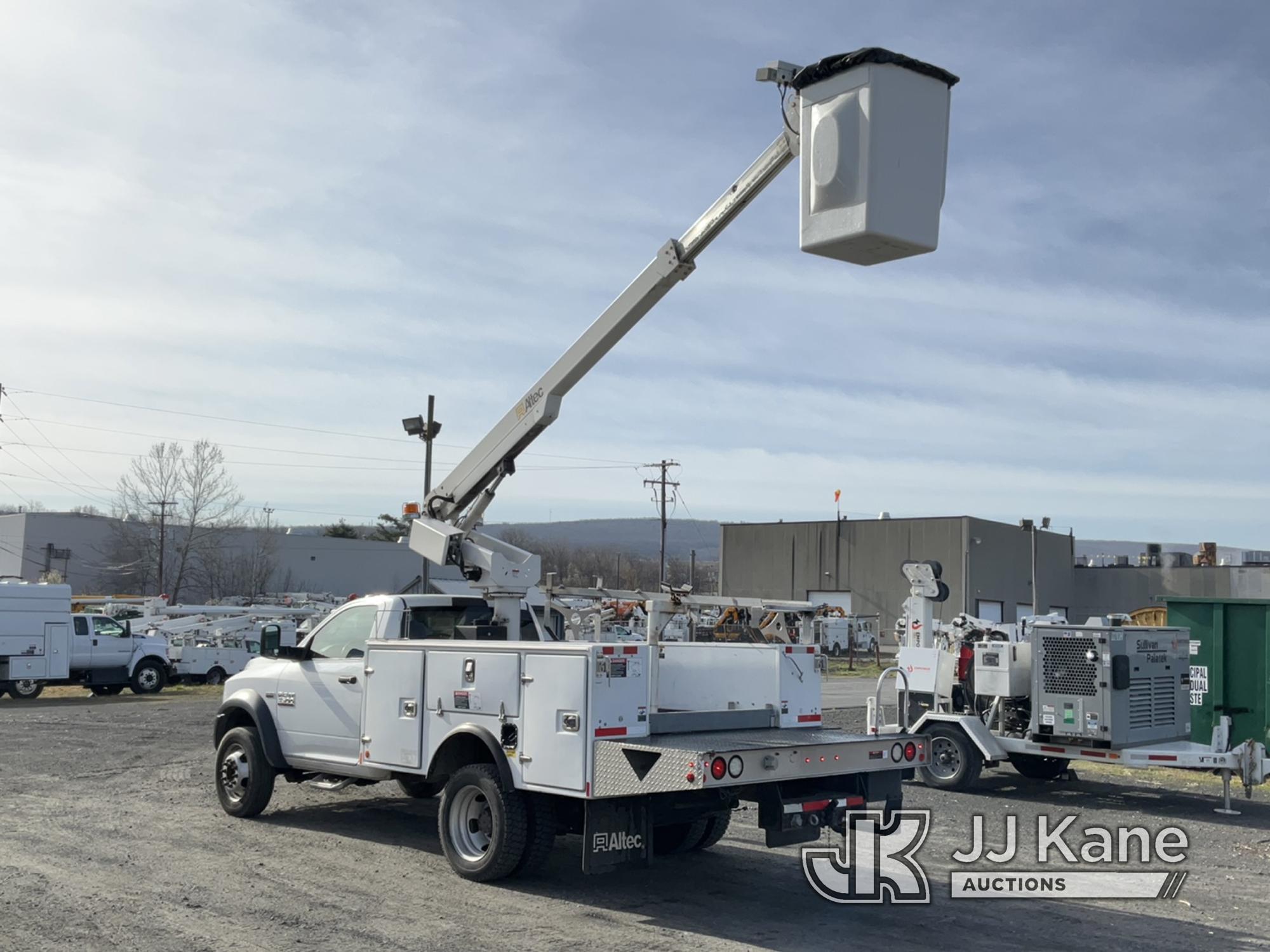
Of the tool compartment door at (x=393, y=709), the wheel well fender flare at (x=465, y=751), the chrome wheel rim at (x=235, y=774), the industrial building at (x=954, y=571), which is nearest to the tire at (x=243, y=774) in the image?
the chrome wheel rim at (x=235, y=774)

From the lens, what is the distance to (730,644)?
31.1 feet

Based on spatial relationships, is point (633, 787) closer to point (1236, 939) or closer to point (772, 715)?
point (772, 715)

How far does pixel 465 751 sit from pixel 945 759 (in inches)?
292

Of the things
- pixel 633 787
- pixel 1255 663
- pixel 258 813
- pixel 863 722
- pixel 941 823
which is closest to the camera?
pixel 633 787

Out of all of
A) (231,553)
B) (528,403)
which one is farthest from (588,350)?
(231,553)

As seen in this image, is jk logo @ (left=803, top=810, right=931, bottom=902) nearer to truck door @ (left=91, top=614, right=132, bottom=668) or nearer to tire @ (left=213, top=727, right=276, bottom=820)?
tire @ (left=213, top=727, right=276, bottom=820)

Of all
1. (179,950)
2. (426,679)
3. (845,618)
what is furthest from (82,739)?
(845,618)

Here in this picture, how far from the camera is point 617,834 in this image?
7.79 m

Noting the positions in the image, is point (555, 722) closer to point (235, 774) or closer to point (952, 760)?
point (235, 774)

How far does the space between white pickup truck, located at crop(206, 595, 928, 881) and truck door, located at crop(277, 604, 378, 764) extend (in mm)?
18

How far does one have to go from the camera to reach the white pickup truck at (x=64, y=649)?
27.0 m

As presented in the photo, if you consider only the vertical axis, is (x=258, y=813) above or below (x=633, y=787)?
below

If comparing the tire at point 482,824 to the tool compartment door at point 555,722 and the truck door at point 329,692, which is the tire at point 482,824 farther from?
the truck door at point 329,692

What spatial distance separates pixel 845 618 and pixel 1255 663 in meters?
40.5
